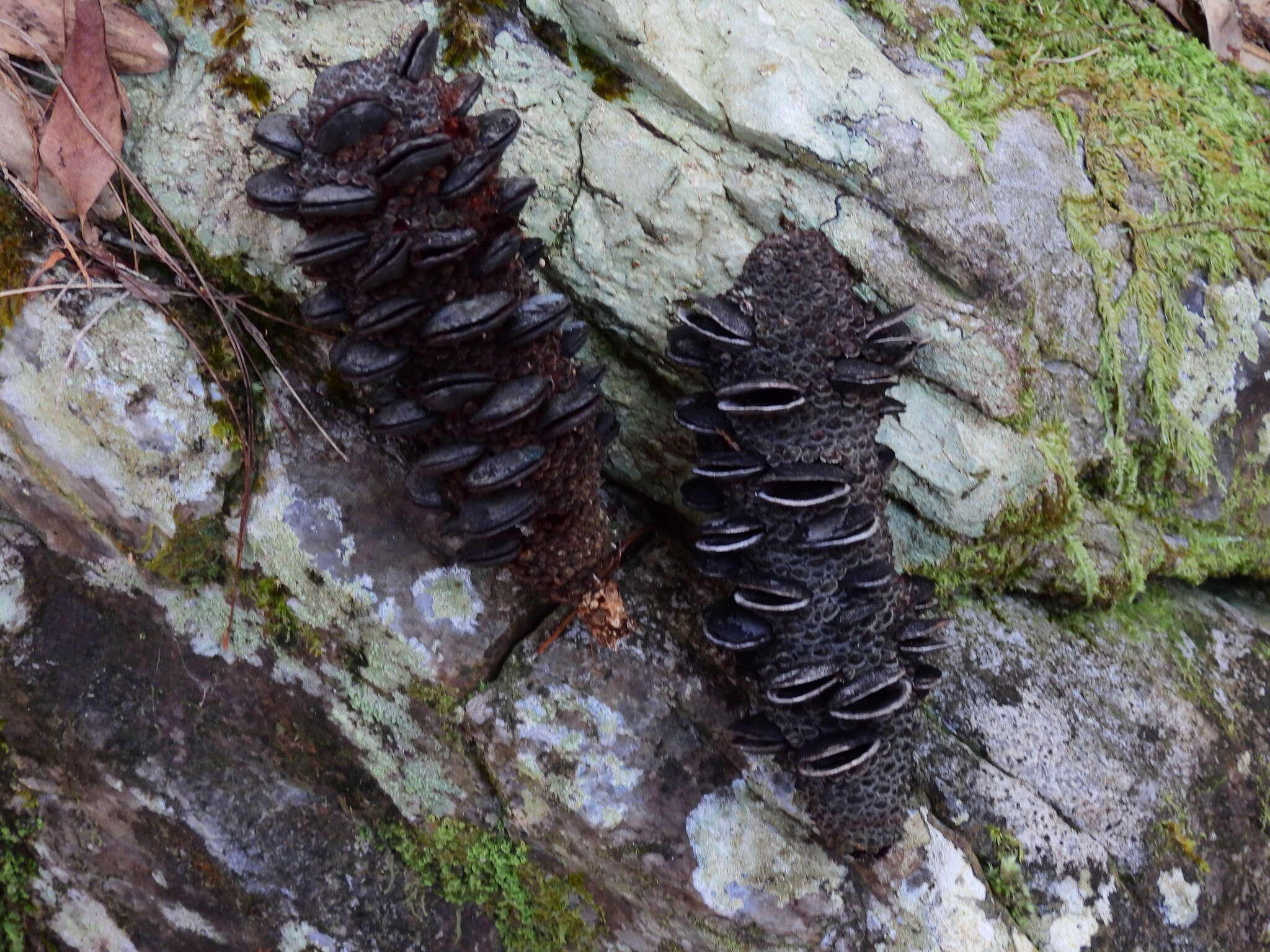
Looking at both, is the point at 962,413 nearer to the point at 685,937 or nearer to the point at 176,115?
the point at 685,937

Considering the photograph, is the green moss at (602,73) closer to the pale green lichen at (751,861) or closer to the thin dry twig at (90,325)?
the thin dry twig at (90,325)

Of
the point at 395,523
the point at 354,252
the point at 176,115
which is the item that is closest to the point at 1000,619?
the point at 395,523

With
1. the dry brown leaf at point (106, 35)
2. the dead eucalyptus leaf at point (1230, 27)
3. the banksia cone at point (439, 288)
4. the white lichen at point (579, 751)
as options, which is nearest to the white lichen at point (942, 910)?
the white lichen at point (579, 751)

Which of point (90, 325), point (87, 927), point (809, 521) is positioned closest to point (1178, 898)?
point (809, 521)

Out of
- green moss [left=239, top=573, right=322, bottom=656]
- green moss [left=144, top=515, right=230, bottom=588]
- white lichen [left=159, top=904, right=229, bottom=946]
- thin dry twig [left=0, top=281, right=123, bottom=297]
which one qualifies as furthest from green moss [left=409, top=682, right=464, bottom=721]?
thin dry twig [left=0, top=281, right=123, bottom=297]

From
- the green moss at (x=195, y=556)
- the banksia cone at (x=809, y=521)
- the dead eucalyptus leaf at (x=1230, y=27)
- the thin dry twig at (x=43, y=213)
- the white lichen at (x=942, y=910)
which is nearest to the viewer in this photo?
the banksia cone at (x=809, y=521)
